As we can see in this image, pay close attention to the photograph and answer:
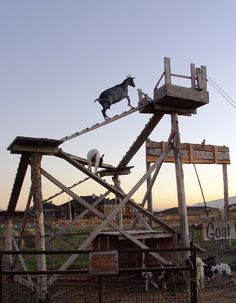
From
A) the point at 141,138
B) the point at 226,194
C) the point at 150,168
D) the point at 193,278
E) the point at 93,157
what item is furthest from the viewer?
the point at 226,194

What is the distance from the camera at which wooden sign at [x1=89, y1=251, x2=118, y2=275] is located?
6696 millimetres

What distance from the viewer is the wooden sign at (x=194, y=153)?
16.2 m

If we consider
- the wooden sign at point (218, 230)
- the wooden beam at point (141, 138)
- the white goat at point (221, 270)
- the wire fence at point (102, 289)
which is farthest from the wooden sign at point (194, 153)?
the wooden sign at point (218, 230)

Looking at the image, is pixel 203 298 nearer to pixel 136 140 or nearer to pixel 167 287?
pixel 167 287

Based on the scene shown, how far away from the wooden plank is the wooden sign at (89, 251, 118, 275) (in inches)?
203

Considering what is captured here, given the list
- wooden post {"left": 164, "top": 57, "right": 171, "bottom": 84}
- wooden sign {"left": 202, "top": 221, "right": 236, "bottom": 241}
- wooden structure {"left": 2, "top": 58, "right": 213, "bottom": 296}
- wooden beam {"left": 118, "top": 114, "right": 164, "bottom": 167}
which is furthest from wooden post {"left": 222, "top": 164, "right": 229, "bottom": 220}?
wooden sign {"left": 202, "top": 221, "right": 236, "bottom": 241}

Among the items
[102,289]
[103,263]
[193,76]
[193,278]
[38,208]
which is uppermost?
[193,76]

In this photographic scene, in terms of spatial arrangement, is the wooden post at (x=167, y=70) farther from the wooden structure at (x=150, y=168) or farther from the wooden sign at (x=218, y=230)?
the wooden sign at (x=218, y=230)

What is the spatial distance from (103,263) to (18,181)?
656cm

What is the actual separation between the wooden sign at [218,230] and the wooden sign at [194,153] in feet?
21.3

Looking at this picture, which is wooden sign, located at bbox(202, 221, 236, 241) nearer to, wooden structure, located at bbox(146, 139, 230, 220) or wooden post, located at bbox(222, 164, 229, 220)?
wooden structure, located at bbox(146, 139, 230, 220)

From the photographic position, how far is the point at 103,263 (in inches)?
265

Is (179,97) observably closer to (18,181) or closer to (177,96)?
(177,96)

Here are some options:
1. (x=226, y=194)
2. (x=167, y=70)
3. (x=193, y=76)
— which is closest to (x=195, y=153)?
(x=226, y=194)
